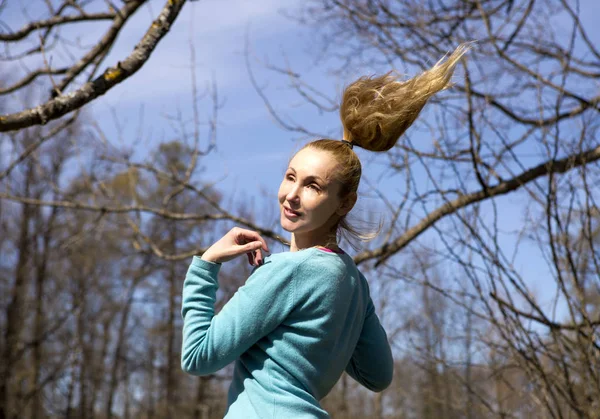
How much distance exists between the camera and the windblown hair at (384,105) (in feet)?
5.97

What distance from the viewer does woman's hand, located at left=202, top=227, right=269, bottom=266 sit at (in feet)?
5.36

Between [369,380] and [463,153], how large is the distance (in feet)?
10.0

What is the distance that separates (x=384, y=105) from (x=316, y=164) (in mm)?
260

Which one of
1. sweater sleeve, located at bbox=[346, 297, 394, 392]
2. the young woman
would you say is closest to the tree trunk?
sweater sleeve, located at bbox=[346, 297, 394, 392]

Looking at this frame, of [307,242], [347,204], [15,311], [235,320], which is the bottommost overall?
[235,320]

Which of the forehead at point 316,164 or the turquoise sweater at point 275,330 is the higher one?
the forehead at point 316,164

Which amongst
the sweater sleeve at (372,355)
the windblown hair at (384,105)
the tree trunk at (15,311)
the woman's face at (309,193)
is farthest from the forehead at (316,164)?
the tree trunk at (15,311)

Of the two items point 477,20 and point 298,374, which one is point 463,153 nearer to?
point 477,20

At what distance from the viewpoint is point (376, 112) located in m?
1.82

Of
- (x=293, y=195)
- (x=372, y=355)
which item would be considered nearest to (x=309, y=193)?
(x=293, y=195)

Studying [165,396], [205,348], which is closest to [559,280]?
[205,348]

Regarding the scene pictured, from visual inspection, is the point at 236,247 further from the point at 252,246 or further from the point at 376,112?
A: the point at 376,112

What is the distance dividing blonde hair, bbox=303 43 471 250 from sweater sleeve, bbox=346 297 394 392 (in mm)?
213

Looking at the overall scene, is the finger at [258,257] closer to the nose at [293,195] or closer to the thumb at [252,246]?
the thumb at [252,246]
